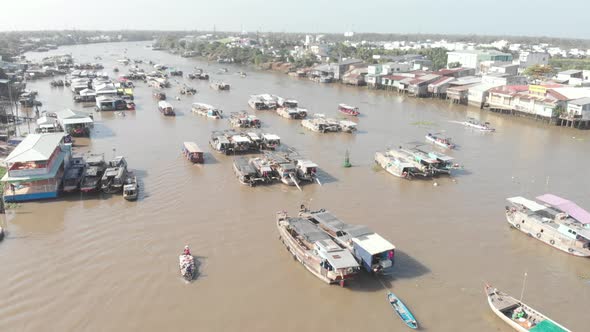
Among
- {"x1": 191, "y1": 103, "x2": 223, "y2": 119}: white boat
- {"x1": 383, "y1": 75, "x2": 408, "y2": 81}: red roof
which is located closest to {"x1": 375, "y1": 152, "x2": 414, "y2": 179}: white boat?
{"x1": 191, "y1": 103, "x2": 223, "y2": 119}: white boat

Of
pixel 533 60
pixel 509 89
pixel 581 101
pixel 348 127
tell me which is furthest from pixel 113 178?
pixel 533 60

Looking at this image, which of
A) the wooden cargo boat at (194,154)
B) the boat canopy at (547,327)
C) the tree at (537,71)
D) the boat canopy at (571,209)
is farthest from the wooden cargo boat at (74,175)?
the tree at (537,71)

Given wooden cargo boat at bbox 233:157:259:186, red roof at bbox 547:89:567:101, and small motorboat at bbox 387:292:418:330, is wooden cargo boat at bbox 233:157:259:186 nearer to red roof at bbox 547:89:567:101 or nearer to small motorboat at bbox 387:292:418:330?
small motorboat at bbox 387:292:418:330

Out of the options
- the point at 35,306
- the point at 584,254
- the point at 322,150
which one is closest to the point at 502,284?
the point at 584,254

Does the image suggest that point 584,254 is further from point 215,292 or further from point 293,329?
point 215,292

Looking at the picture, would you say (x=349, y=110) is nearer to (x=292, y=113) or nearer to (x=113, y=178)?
(x=292, y=113)

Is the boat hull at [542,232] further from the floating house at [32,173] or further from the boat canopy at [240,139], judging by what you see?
the floating house at [32,173]
